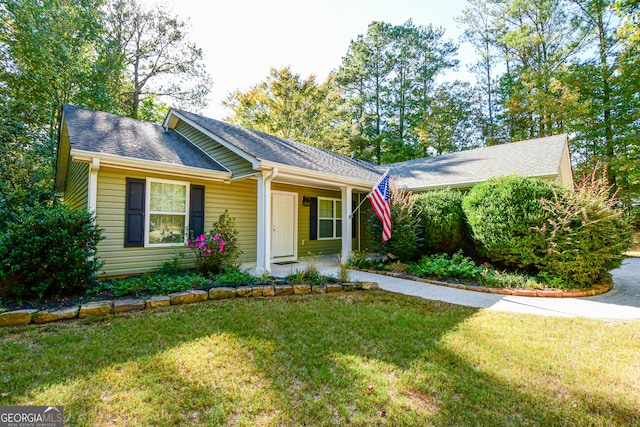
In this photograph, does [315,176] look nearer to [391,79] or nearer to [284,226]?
[284,226]

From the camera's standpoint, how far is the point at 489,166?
9.52m

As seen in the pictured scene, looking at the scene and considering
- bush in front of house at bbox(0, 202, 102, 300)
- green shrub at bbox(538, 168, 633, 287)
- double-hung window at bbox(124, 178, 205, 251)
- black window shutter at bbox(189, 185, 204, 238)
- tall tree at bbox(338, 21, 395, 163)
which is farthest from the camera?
tall tree at bbox(338, 21, 395, 163)

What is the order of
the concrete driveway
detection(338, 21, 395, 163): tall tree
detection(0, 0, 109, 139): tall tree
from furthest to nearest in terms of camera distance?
detection(338, 21, 395, 163): tall tree, detection(0, 0, 109, 139): tall tree, the concrete driveway

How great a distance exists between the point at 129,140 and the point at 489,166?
1022cm

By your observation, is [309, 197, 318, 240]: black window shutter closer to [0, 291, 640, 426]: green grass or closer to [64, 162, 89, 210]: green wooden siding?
[0, 291, 640, 426]: green grass

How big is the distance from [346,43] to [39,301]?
79.7 ft

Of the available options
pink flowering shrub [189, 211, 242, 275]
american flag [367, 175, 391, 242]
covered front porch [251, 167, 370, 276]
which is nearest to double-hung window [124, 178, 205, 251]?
pink flowering shrub [189, 211, 242, 275]

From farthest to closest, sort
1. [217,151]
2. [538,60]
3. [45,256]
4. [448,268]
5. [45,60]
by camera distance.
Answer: [538,60] < [45,60] < [217,151] < [448,268] < [45,256]

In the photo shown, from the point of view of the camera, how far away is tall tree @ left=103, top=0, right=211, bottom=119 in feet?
52.5

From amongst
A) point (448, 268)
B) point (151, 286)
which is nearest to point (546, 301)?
point (448, 268)

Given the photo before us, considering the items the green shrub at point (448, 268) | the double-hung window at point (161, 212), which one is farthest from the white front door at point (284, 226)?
the green shrub at point (448, 268)

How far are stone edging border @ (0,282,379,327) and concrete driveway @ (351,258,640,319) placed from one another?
2.91ft

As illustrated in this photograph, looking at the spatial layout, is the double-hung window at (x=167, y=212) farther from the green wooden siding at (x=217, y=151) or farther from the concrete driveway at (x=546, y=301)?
the concrete driveway at (x=546, y=301)

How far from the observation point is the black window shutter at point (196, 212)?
22.2 feet
